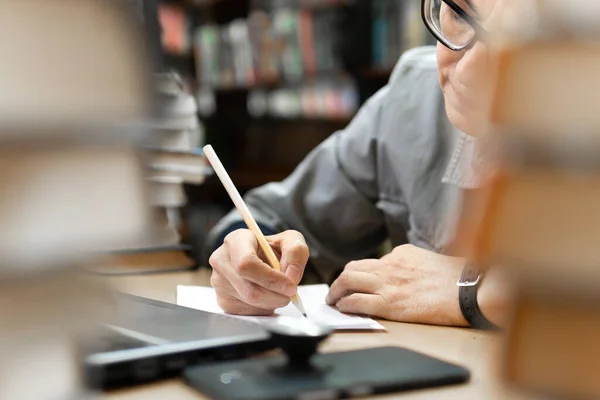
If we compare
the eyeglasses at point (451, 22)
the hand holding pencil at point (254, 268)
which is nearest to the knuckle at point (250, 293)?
the hand holding pencil at point (254, 268)

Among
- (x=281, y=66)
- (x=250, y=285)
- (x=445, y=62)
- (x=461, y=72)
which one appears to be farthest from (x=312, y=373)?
(x=281, y=66)

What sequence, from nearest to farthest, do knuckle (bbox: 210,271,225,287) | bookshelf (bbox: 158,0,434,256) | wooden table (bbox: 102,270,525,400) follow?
wooden table (bbox: 102,270,525,400)
knuckle (bbox: 210,271,225,287)
bookshelf (bbox: 158,0,434,256)

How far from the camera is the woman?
2.83ft

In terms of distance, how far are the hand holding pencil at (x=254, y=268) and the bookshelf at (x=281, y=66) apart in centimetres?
185

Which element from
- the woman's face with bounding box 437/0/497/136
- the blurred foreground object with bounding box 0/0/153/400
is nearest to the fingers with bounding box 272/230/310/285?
the woman's face with bounding box 437/0/497/136

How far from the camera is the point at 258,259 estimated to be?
0.85 m

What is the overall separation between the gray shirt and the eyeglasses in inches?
12.9

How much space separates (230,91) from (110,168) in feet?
11.4

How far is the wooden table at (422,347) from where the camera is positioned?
46 centimetres

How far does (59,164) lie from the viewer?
331mm

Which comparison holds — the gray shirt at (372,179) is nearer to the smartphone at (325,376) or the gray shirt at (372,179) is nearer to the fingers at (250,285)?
the fingers at (250,285)

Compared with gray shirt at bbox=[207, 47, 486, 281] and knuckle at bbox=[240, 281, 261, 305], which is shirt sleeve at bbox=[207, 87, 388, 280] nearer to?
gray shirt at bbox=[207, 47, 486, 281]

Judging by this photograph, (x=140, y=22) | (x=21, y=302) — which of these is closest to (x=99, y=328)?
(x=21, y=302)

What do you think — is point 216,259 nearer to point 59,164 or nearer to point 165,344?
point 165,344
